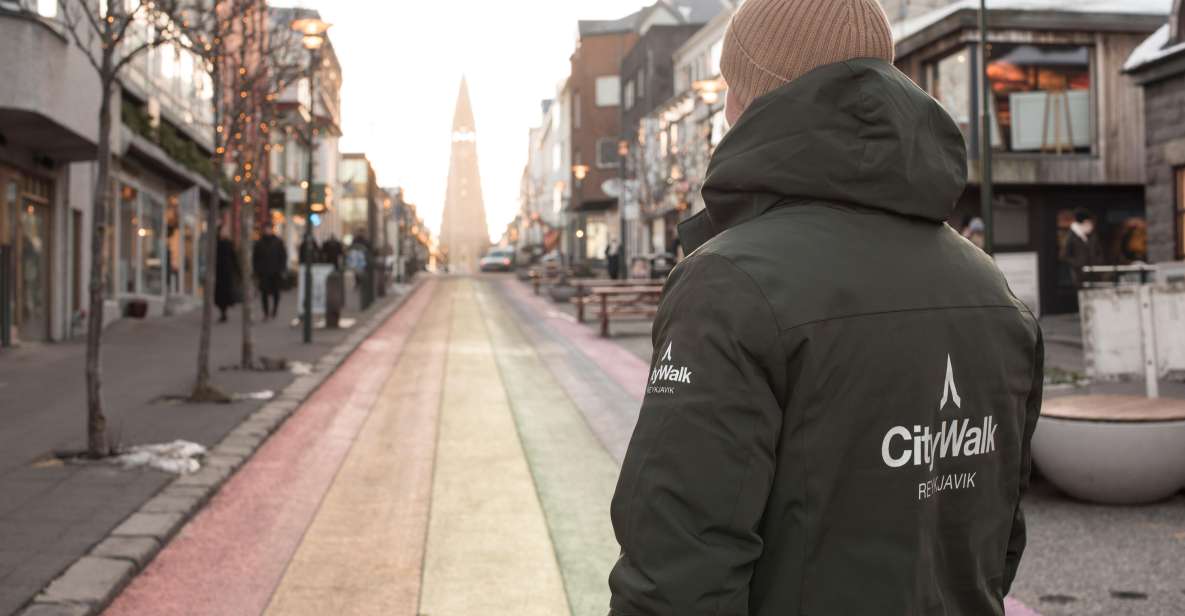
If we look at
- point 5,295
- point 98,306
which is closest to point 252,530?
point 98,306

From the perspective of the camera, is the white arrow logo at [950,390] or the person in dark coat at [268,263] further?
the person in dark coat at [268,263]

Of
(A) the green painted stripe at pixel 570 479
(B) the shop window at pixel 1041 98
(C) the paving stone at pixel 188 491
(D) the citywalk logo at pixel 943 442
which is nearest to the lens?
(D) the citywalk logo at pixel 943 442

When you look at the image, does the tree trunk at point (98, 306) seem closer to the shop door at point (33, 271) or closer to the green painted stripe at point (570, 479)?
the green painted stripe at point (570, 479)

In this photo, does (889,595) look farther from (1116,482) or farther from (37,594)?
(1116,482)

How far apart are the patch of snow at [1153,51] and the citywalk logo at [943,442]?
18178 millimetres

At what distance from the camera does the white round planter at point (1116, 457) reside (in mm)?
6602

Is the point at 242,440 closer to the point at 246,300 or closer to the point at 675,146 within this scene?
the point at 246,300

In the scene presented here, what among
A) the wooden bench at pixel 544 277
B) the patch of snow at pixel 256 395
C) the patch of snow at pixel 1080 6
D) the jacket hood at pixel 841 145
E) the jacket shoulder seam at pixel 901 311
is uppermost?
the patch of snow at pixel 1080 6

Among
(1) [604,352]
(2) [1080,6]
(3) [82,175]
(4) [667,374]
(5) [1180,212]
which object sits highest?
(2) [1080,6]

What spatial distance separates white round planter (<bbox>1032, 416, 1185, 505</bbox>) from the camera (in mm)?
6602

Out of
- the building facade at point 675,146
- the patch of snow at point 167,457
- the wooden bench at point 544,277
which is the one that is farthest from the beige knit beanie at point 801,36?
the building facade at point 675,146

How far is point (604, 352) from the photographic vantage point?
1872cm

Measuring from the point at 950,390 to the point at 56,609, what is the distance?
3977 millimetres

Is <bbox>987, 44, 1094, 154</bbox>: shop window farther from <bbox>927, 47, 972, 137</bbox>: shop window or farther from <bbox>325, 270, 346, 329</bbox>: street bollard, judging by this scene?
<bbox>325, 270, 346, 329</bbox>: street bollard
